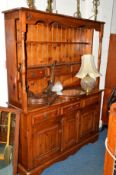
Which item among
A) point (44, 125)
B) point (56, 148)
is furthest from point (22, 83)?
point (56, 148)

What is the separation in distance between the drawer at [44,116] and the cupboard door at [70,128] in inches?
7.5

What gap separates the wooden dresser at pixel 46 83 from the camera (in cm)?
204

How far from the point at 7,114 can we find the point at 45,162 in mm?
778

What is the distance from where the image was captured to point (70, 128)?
2.59m

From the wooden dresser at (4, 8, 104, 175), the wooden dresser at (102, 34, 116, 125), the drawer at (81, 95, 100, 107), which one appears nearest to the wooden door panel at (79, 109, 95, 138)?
the wooden dresser at (4, 8, 104, 175)

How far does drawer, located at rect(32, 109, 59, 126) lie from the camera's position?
82.4 inches

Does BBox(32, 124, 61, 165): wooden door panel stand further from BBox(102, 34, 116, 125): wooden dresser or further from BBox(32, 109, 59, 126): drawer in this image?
BBox(102, 34, 116, 125): wooden dresser

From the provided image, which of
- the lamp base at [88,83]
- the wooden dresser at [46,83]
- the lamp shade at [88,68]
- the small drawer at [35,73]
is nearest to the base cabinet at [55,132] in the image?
the wooden dresser at [46,83]

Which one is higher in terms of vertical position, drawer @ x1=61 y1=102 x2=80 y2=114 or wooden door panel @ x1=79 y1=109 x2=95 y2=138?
drawer @ x1=61 y1=102 x2=80 y2=114

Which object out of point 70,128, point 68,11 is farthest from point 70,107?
point 68,11

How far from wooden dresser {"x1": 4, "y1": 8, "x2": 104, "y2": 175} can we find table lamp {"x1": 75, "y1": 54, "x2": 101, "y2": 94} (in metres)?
0.15

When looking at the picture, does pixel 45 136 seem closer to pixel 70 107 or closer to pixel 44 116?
pixel 44 116

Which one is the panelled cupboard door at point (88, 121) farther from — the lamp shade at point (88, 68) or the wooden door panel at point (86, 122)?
the lamp shade at point (88, 68)

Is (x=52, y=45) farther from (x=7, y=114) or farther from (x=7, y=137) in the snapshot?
(x=7, y=137)
